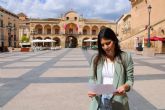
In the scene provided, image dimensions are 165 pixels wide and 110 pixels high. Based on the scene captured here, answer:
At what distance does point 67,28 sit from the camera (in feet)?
352

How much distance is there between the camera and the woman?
143 inches

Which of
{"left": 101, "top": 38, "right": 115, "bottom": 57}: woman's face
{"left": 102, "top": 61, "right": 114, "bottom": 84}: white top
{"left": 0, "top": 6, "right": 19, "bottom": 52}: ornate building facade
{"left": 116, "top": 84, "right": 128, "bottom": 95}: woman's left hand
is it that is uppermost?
{"left": 0, "top": 6, "right": 19, "bottom": 52}: ornate building facade

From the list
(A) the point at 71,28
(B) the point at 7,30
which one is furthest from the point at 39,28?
(B) the point at 7,30

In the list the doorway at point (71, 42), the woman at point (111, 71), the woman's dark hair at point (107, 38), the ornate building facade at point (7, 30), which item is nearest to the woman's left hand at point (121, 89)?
the woman at point (111, 71)

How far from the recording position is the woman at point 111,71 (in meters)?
3.63

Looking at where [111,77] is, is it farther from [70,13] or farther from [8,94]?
[70,13]

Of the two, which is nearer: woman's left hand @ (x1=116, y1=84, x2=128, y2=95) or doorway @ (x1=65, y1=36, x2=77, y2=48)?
woman's left hand @ (x1=116, y1=84, x2=128, y2=95)

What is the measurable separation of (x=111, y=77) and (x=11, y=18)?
76.7 m

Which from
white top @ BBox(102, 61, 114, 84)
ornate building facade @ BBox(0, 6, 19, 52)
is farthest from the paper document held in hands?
ornate building facade @ BBox(0, 6, 19, 52)

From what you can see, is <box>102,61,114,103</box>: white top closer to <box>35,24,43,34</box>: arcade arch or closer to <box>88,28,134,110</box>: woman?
<box>88,28,134,110</box>: woman

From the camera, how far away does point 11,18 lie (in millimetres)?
78188

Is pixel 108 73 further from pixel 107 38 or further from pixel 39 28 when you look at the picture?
pixel 39 28

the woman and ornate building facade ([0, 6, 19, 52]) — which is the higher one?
ornate building facade ([0, 6, 19, 52])

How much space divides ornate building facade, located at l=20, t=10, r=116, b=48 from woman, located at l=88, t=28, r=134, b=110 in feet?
330
